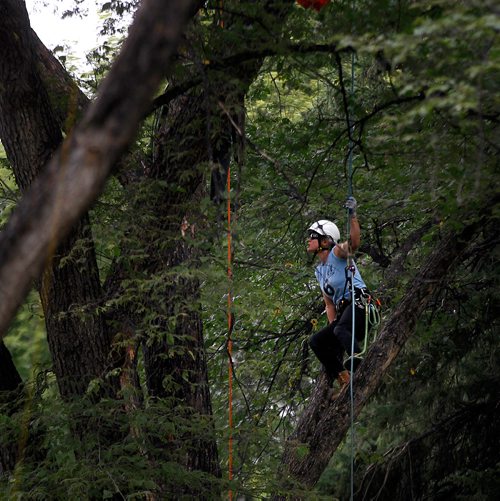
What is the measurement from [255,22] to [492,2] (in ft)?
5.85

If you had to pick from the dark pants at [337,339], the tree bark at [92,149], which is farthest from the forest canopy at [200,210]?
the tree bark at [92,149]

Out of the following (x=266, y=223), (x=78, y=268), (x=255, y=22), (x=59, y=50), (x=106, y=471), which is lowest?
(x=106, y=471)

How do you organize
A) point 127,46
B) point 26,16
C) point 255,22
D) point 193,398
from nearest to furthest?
Answer: point 127,46 < point 255,22 < point 26,16 < point 193,398

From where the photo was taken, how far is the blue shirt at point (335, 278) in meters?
8.01

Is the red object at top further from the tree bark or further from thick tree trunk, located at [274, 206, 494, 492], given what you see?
the tree bark

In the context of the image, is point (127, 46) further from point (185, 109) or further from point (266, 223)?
point (266, 223)

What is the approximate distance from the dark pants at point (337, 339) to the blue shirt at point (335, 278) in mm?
142

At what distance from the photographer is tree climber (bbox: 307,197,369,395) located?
7.85 m

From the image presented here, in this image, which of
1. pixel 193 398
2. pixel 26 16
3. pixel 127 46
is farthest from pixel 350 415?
pixel 127 46

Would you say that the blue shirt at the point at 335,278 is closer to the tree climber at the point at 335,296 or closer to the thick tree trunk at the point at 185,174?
the tree climber at the point at 335,296

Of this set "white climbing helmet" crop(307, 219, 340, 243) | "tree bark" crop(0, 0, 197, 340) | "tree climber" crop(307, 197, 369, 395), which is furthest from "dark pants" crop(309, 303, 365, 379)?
"tree bark" crop(0, 0, 197, 340)

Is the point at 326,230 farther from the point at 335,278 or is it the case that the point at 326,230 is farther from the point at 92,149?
the point at 92,149

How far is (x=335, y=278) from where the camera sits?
8.10m

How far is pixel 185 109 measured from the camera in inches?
257
